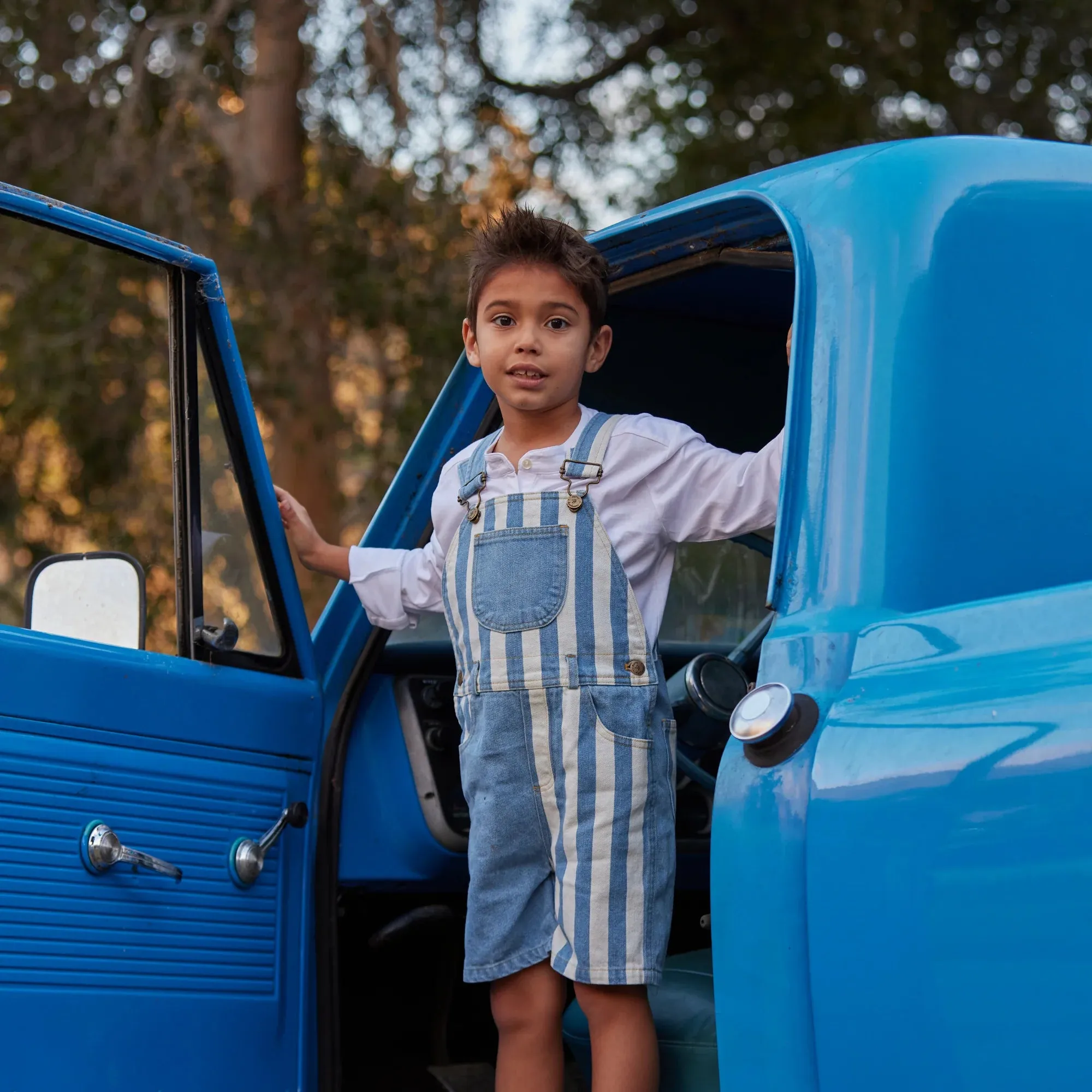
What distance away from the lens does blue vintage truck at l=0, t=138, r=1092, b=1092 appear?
1.50 metres

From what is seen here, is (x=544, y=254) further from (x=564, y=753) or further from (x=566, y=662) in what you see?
(x=564, y=753)

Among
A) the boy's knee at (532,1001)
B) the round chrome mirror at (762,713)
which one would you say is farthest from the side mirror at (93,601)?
the round chrome mirror at (762,713)

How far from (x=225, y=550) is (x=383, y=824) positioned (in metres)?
0.55

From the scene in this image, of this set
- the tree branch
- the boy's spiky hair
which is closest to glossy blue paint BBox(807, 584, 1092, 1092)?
the boy's spiky hair

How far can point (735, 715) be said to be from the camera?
174cm

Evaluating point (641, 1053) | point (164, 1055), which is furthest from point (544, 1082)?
point (164, 1055)

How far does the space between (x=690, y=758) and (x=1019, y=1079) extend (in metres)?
1.54

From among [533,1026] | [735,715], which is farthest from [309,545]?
[735,715]

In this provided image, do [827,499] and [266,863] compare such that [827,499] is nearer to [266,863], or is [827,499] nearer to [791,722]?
[791,722]

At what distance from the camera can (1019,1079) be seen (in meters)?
1.41

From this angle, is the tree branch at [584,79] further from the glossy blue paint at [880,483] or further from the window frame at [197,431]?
the glossy blue paint at [880,483]

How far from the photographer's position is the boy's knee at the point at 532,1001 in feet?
7.18

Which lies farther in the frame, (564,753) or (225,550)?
(225,550)

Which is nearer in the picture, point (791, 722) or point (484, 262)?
point (791, 722)
